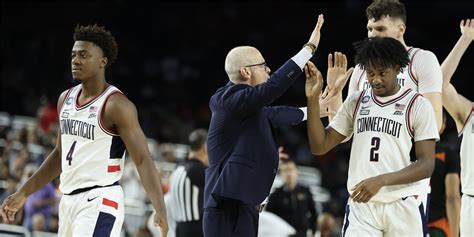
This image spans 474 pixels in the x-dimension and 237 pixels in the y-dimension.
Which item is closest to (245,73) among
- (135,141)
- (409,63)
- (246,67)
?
(246,67)

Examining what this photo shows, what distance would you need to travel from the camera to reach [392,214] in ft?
21.1

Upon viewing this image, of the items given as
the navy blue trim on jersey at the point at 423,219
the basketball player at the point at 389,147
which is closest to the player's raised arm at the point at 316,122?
the basketball player at the point at 389,147

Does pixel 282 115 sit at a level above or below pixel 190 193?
above

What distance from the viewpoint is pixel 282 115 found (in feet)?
24.8

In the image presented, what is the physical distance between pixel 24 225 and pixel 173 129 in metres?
7.10

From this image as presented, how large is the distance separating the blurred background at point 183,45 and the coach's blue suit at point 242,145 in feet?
38.8

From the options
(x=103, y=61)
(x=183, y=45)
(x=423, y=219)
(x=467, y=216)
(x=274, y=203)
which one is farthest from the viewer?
(x=183, y=45)

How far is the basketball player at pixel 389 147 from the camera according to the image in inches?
252

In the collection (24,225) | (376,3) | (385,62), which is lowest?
(24,225)

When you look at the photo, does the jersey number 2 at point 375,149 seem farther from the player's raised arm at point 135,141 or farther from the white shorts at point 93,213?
the white shorts at point 93,213

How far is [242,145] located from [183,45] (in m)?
18.3

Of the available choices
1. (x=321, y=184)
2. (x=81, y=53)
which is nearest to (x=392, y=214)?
(x=81, y=53)

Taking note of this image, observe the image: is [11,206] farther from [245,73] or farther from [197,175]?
[197,175]

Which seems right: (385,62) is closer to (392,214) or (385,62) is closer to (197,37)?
(392,214)
